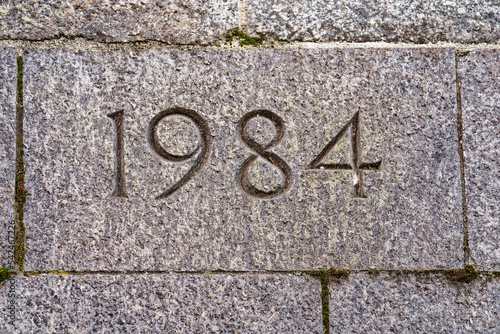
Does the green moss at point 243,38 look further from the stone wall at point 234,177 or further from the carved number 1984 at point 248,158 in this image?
the carved number 1984 at point 248,158

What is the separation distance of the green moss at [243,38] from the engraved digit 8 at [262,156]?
0.29m

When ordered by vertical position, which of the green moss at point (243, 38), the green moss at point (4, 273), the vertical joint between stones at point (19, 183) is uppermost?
the green moss at point (243, 38)

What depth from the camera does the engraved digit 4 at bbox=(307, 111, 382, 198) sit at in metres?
1.60

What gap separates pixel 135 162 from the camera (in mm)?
1587

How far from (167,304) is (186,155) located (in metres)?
0.59

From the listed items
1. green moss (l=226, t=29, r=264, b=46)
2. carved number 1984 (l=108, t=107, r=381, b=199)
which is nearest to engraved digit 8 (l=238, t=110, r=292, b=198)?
carved number 1984 (l=108, t=107, r=381, b=199)

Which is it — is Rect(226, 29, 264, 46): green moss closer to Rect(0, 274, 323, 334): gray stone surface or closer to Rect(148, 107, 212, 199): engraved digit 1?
Rect(148, 107, 212, 199): engraved digit 1

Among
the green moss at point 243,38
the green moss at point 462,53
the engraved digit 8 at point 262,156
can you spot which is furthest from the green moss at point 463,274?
the green moss at point 243,38

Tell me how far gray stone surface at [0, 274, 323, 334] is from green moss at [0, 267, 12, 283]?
0.14 feet

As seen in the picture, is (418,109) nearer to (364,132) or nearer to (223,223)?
(364,132)

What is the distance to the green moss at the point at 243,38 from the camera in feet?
5.39

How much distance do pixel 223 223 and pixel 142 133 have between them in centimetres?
48

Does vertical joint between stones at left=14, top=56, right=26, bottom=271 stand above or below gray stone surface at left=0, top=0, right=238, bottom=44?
below

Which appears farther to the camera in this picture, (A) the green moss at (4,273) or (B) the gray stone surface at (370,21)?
(B) the gray stone surface at (370,21)
